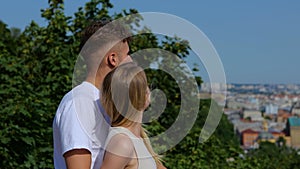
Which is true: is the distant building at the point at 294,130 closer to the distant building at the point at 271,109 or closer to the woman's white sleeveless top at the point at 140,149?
the distant building at the point at 271,109

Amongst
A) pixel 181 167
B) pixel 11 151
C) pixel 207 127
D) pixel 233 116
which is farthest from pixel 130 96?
pixel 233 116

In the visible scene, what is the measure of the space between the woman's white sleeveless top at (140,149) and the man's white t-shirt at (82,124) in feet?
0.08

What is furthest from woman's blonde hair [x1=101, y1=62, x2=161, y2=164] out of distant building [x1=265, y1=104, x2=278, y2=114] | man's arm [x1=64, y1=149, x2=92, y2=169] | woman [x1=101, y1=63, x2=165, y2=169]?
distant building [x1=265, y1=104, x2=278, y2=114]

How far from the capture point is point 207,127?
1946 millimetres

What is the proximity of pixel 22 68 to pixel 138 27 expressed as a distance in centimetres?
100

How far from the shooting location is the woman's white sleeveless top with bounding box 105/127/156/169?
65.1 inches

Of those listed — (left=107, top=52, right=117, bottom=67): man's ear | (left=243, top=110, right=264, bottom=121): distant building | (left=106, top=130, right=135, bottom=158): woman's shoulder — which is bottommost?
(left=106, top=130, right=135, bottom=158): woman's shoulder

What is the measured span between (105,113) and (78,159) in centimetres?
15

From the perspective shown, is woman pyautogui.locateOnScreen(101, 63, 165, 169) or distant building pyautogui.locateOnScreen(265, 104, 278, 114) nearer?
woman pyautogui.locateOnScreen(101, 63, 165, 169)

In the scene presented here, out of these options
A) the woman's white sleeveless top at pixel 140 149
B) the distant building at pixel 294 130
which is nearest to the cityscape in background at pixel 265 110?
the distant building at pixel 294 130

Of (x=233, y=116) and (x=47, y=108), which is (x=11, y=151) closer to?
(x=47, y=108)

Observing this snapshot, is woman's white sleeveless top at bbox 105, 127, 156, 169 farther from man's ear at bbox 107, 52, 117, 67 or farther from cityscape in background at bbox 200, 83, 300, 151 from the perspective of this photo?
cityscape in background at bbox 200, 83, 300, 151

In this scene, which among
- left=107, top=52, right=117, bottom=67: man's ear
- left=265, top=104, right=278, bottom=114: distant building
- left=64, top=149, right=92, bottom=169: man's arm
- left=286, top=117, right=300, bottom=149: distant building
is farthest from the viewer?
left=265, top=104, right=278, bottom=114: distant building

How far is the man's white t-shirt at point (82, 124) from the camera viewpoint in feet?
5.20
